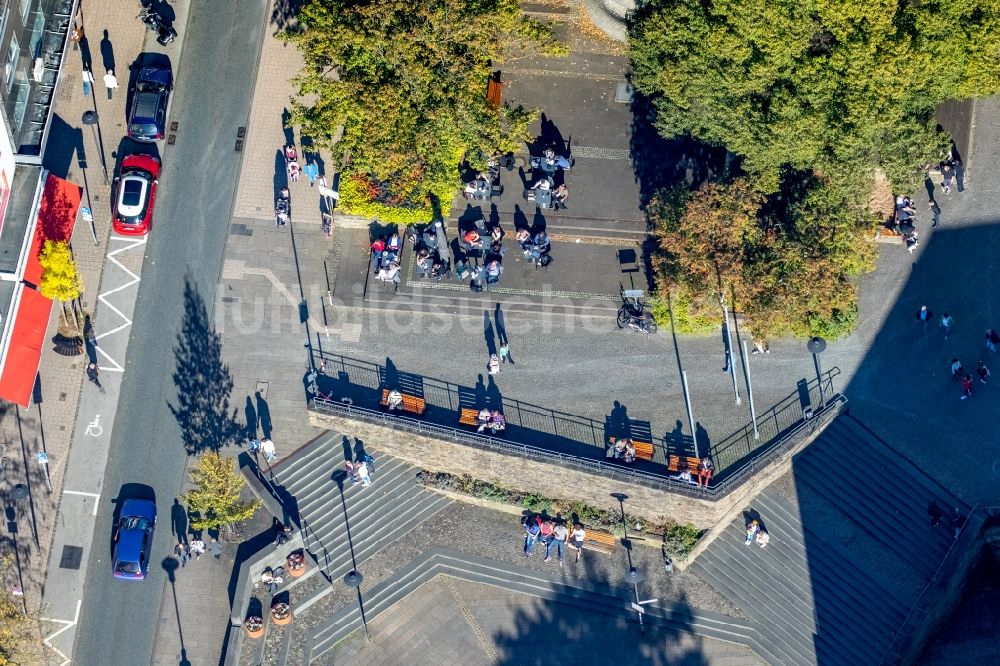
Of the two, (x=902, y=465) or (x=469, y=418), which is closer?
(x=469, y=418)

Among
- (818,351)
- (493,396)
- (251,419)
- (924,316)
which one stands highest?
(924,316)

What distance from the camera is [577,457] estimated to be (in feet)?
198

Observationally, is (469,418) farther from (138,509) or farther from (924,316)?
(924,316)

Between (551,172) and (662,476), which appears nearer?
(662,476)

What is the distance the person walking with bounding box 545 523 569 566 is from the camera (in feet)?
208

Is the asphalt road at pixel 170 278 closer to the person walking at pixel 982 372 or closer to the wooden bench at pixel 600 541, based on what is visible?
the wooden bench at pixel 600 541

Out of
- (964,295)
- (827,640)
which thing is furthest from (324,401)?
(964,295)

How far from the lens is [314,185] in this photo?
212ft

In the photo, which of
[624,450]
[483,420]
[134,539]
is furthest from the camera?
[483,420]

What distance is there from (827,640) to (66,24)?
175 feet

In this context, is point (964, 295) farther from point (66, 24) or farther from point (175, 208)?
point (66, 24)

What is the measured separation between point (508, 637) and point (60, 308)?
100 feet

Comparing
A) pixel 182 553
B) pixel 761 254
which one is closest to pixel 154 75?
pixel 182 553

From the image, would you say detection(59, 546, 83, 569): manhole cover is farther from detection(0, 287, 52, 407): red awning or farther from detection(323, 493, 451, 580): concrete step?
detection(323, 493, 451, 580): concrete step
